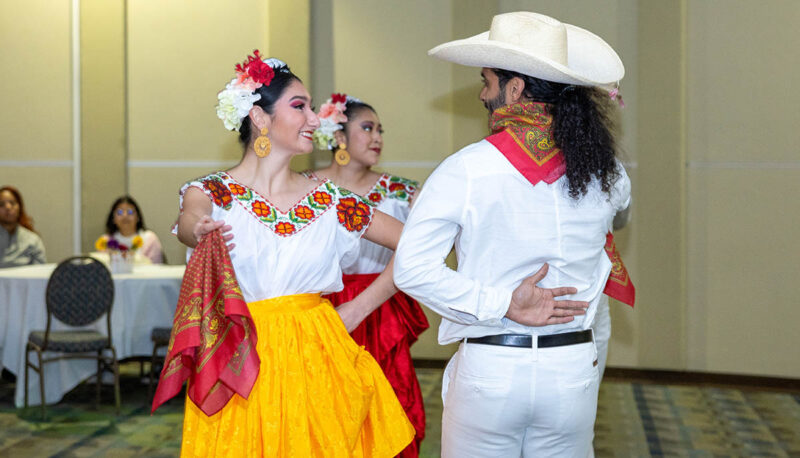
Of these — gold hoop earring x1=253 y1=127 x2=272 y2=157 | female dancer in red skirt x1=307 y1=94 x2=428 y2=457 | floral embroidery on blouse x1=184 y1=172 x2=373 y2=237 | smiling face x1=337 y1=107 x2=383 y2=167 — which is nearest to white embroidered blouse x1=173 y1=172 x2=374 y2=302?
floral embroidery on blouse x1=184 y1=172 x2=373 y2=237

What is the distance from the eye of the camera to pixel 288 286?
80.7 inches

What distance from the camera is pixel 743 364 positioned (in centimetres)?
590

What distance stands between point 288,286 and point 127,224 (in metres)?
4.82

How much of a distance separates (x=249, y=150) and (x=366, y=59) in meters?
4.43

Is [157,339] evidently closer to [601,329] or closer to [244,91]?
[601,329]

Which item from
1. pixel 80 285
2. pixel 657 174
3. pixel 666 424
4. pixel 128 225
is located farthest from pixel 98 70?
pixel 666 424

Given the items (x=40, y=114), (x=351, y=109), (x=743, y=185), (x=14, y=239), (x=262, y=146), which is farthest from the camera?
(x=40, y=114)

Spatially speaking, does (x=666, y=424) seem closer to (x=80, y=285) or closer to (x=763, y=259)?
(x=763, y=259)

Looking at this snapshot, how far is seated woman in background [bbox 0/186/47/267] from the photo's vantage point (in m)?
6.22

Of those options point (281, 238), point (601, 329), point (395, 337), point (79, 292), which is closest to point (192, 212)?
point (281, 238)

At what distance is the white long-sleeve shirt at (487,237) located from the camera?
5.42 feet

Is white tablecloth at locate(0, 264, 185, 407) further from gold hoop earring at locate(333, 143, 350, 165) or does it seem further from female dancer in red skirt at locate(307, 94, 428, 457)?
gold hoop earring at locate(333, 143, 350, 165)

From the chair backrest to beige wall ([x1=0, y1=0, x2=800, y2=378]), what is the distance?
195 cm

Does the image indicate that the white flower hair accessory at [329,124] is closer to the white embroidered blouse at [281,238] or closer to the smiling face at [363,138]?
the smiling face at [363,138]
